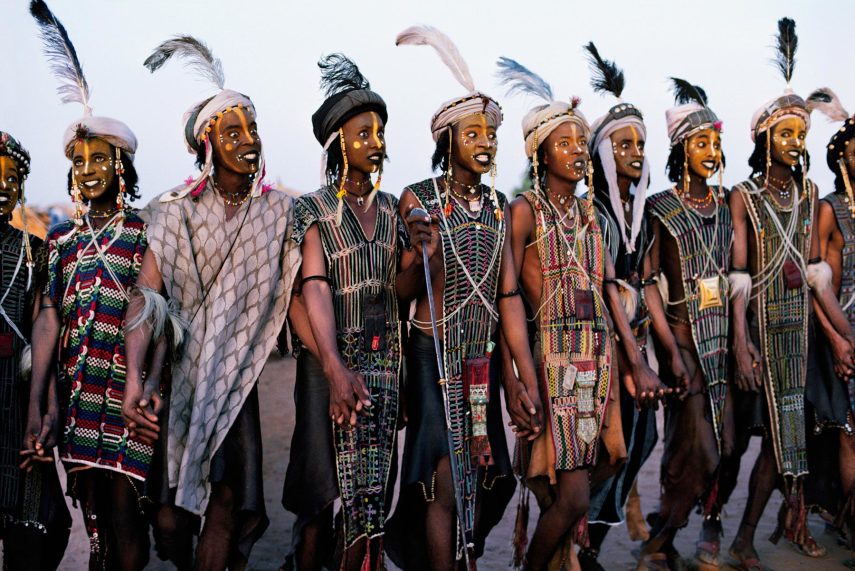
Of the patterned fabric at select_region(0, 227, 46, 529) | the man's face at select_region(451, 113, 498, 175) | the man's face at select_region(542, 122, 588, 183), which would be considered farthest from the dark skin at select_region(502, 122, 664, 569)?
the patterned fabric at select_region(0, 227, 46, 529)

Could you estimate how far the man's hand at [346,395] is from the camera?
14.0 ft

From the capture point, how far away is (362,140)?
183 inches

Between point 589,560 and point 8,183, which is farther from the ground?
point 8,183

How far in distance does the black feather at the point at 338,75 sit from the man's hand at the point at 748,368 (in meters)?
2.91

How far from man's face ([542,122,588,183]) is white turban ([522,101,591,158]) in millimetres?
29

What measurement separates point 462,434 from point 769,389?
7.71ft

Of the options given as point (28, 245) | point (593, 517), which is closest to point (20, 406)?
point (28, 245)

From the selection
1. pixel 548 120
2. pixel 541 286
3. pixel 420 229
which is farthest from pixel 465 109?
pixel 541 286

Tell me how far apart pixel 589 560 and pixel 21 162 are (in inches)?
153

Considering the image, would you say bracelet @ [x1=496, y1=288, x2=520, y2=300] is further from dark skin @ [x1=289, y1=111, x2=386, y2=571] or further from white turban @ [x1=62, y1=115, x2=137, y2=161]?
white turban @ [x1=62, y1=115, x2=137, y2=161]

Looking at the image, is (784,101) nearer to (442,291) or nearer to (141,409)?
(442,291)

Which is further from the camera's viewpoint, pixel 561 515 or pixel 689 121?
pixel 689 121

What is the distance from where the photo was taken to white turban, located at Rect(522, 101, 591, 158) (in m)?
5.21

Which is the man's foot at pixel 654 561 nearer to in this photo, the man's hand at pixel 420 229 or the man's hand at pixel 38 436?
the man's hand at pixel 420 229
